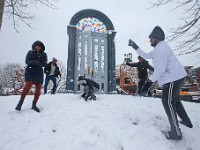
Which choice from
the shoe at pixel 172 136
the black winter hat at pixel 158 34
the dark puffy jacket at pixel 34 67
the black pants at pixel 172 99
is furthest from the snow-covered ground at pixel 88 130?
the black winter hat at pixel 158 34

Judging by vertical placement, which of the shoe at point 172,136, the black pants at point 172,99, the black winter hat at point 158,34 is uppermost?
the black winter hat at point 158,34

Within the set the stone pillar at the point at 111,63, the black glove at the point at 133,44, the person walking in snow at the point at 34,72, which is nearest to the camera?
the black glove at the point at 133,44

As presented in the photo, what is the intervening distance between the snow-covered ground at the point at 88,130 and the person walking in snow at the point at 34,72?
13.8 inches

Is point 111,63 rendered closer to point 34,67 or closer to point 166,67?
point 34,67

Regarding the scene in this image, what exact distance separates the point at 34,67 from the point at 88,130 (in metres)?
2.27

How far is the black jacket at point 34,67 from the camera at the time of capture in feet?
14.5

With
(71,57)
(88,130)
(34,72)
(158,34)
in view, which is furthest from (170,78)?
(71,57)

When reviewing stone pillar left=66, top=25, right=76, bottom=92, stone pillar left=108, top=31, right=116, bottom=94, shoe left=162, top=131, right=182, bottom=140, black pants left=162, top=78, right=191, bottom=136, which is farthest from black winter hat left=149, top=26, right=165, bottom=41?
stone pillar left=108, top=31, right=116, bottom=94

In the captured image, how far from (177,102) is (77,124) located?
6.74ft

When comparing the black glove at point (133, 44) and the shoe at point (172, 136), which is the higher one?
the black glove at point (133, 44)

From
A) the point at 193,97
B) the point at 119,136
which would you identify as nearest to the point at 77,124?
the point at 119,136

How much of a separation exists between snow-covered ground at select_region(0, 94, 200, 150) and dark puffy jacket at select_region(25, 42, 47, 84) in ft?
2.75

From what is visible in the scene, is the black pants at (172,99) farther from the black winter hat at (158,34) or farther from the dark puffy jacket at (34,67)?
the dark puffy jacket at (34,67)

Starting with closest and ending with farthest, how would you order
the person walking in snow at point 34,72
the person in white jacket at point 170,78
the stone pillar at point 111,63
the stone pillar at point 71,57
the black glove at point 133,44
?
A: 1. the person in white jacket at point 170,78
2. the black glove at point 133,44
3. the person walking in snow at point 34,72
4. the stone pillar at point 71,57
5. the stone pillar at point 111,63
